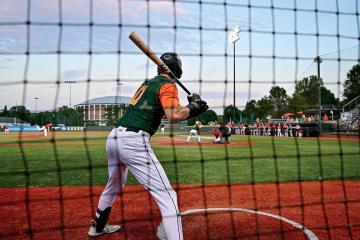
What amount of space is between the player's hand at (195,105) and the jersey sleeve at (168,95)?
0.27 m

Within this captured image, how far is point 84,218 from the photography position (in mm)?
4734

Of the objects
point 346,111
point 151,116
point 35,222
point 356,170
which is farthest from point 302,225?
point 346,111

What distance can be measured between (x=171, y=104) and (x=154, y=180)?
76cm

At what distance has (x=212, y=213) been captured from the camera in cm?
488

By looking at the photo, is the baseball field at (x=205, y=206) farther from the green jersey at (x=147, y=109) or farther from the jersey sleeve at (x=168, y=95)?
the jersey sleeve at (x=168, y=95)

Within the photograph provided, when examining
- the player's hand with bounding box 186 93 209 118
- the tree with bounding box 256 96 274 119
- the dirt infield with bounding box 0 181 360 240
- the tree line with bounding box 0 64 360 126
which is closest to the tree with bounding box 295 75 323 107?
the tree line with bounding box 0 64 360 126

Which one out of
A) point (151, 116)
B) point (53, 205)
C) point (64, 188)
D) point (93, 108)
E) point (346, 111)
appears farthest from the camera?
point (346, 111)

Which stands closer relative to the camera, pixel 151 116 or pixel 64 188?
pixel 151 116

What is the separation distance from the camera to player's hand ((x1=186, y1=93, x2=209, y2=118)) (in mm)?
3520

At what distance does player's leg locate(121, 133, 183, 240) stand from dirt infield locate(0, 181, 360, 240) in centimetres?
82

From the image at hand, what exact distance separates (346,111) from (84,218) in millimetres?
29447

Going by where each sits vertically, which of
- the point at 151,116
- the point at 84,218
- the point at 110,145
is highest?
the point at 151,116

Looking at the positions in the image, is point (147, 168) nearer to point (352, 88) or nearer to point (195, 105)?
point (195, 105)

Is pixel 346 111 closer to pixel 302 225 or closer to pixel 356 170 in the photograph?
pixel 356 170
